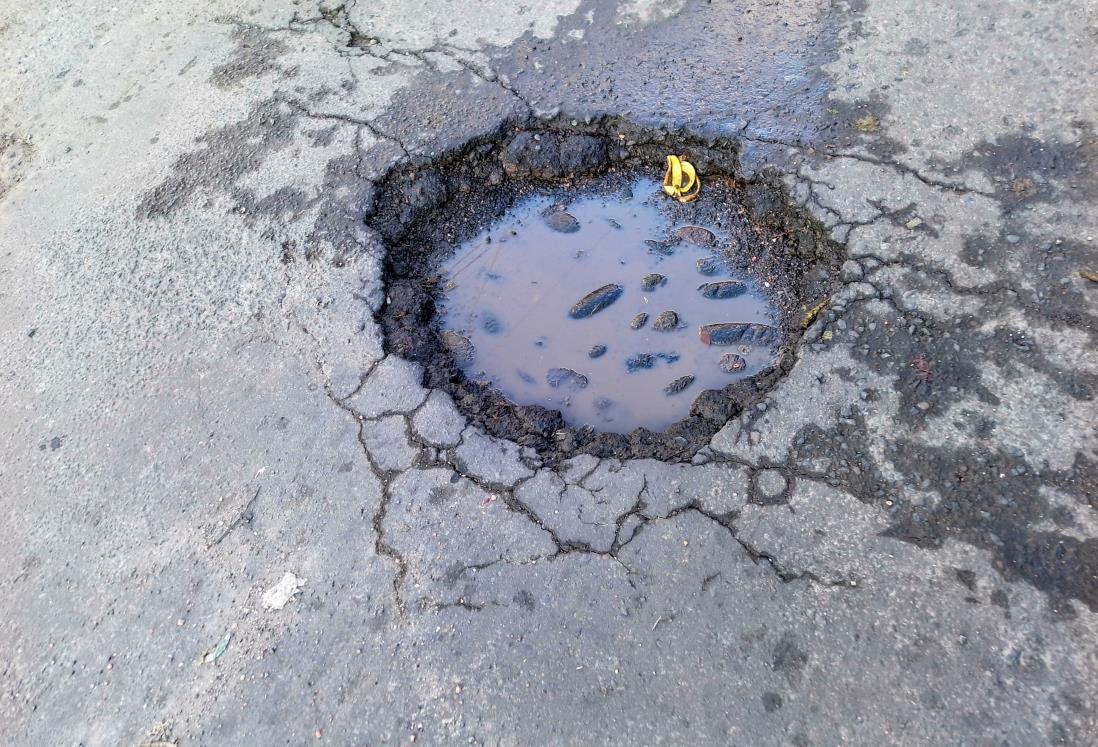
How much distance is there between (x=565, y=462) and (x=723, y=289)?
3.41 ft

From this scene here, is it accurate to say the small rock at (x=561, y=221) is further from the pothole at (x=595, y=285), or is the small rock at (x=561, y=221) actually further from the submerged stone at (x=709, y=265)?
the submerged stone at (x=709, y=265)

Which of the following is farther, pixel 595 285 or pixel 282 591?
pixel 595 285

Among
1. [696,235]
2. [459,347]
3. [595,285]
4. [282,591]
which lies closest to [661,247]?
[696,235]

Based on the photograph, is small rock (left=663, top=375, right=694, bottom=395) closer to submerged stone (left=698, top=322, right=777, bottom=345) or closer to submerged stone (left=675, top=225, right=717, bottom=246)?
submerged stone (left=698, top=322, right=777, bottom=345)

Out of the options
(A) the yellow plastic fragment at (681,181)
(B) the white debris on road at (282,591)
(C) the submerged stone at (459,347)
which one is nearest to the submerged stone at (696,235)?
(A) the yellow plastic fragment at (681,181)

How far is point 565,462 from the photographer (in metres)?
2.51

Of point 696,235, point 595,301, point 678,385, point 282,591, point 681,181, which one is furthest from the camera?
point 681,181

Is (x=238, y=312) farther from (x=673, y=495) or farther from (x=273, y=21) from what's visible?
(x=273, y=21)

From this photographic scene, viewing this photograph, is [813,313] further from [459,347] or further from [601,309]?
[459,347]

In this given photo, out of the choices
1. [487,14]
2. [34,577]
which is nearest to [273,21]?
[487,14]

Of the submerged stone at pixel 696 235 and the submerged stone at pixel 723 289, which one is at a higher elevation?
the submerged stone at pixel 696 235

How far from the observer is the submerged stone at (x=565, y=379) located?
282 centimetres

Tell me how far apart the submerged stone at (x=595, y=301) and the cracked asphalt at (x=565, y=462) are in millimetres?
744

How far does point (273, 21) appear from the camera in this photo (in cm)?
432
